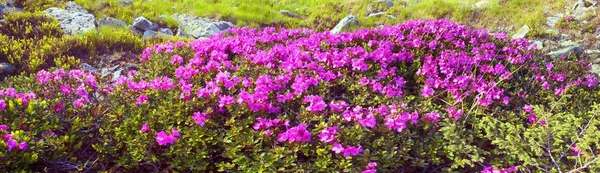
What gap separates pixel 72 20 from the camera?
7.93 meters

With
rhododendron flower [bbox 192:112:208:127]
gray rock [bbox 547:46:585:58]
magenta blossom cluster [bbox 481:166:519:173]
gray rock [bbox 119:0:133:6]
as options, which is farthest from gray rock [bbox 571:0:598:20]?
gray rock [bbox 119:0:133:6]

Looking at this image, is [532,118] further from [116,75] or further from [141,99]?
[116,75]

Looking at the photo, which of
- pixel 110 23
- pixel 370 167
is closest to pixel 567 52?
pixel 370 167

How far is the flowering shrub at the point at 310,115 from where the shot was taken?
3.16m

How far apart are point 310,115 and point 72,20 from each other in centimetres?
625

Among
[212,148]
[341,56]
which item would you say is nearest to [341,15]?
[341,56]

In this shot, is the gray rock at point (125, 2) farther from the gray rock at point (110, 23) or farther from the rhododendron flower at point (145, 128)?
the rhododendron flower at point (145, 128)

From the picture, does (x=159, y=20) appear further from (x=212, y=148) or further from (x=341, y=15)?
(x=212, y=148)

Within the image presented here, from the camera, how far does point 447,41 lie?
221 inches

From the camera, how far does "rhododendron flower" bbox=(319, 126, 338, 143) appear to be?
313 centimetres

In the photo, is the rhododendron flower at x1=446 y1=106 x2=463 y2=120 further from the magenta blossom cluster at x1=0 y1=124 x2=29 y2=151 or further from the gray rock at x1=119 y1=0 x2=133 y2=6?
the gray rock at x1=119 y1=0 x2=133 y2=6

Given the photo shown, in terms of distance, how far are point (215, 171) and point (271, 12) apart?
7928mm

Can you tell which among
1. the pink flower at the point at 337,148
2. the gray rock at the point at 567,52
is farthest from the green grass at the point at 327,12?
the pink flower at the point at 337,148

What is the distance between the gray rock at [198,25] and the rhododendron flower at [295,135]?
19.8 feet
